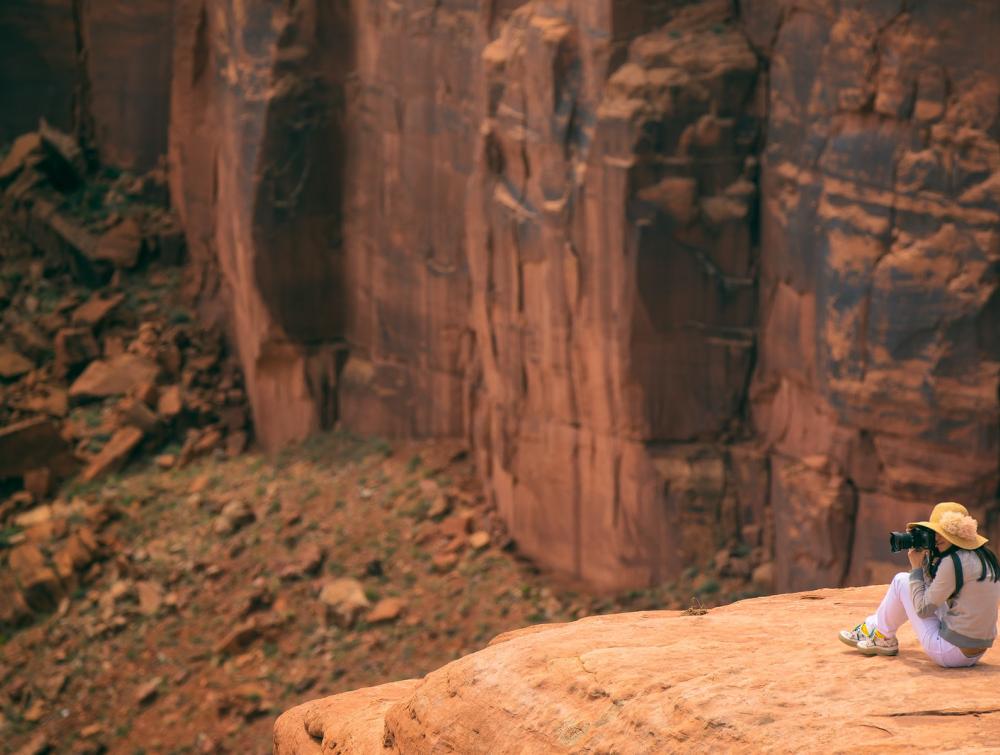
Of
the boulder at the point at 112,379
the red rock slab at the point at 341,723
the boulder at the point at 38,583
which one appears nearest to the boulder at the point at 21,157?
the boulder at the point at 112,379

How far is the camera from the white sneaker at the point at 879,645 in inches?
405

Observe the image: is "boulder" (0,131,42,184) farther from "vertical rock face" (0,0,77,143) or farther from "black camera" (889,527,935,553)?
"black camera" (889,527,935,553)

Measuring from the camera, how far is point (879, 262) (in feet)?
61.8

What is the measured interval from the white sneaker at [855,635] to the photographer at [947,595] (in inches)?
1.8

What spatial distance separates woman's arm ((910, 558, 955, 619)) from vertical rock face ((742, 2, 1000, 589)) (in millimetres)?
8596

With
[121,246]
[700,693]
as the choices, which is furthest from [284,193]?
[700,693]

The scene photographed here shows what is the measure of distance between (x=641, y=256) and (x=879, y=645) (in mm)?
11278

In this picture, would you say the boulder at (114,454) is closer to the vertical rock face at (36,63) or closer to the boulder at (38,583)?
the boulder at (38,583)

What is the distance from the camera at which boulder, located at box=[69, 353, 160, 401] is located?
99.5 ft

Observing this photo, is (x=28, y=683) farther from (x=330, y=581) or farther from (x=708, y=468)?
(x=708, y=468)

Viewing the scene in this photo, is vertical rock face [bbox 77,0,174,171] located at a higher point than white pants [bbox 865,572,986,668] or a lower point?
higher

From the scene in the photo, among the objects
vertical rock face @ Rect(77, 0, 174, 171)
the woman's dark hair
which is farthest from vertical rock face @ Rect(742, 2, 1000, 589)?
vertical rock face @ Rect(77, 0, 174, 171)

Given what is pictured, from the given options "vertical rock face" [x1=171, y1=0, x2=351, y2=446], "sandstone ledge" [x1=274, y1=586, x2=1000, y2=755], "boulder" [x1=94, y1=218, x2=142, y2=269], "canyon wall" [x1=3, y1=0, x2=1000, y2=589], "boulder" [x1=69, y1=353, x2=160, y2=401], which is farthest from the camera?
"boulder" [x1=94, y1=218, x2=142, y2=269]

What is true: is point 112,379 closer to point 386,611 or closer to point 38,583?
point 38,583
